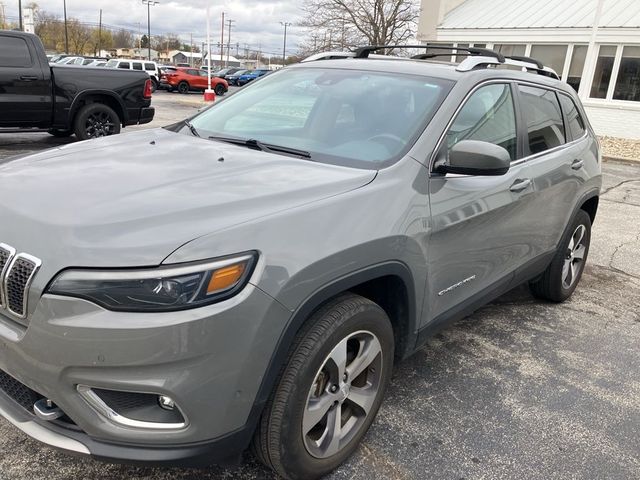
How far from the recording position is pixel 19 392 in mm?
1984

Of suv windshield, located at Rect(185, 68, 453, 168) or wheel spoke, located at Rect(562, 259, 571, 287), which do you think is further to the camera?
wheel spoke, located at Rect(562, 259, 571, 287)

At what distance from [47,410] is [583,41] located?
2108cm

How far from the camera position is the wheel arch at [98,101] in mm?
9648

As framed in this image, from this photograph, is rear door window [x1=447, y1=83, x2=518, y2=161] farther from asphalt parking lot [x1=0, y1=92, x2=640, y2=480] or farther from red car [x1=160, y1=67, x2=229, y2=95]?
red car [x1=160, y1=67, x2=229, y2=95]

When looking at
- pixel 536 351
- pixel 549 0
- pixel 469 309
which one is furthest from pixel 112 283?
pixel 549 0

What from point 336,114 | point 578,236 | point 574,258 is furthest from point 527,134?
point 574,258

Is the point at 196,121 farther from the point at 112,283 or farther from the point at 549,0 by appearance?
the point at 549,0

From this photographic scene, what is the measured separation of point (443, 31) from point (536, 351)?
71.8 feet

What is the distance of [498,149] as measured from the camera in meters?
2.60

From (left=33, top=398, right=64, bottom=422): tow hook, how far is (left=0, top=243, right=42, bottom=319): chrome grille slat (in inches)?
12.7

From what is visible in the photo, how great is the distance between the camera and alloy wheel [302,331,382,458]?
2182mm

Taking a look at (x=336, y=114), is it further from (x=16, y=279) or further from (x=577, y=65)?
(x=577, y=65)

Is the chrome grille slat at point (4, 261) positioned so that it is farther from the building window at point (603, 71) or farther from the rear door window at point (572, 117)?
the building window at point (603, 71)

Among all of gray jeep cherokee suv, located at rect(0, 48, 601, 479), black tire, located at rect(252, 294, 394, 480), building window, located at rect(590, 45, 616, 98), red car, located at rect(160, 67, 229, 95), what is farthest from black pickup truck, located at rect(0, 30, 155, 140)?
red car, located at rect(160, 67, 229, 95)
